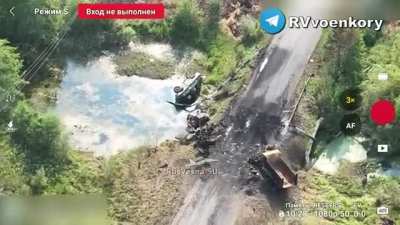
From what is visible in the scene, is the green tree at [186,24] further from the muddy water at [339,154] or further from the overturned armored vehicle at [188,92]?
the muddy water at [339,154]

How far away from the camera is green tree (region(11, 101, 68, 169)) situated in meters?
11.1

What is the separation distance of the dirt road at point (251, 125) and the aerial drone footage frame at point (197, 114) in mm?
21

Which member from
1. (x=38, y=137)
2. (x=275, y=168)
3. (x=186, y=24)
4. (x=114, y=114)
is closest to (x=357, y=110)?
(x=275, y=168)

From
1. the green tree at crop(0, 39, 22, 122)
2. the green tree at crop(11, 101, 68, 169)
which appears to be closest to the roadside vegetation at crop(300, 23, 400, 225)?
the green tree at crop(11, 101, 68, 169)

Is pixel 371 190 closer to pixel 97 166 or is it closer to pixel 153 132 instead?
pixel 153 132

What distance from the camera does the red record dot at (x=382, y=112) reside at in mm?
10625

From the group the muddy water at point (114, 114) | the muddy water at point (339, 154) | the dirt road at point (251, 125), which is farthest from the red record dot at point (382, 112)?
the muddy water at point (114, 114)

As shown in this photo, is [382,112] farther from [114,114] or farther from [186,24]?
[114,114]

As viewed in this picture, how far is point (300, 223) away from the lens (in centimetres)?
1046

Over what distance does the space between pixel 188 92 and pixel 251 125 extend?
3.64 ft

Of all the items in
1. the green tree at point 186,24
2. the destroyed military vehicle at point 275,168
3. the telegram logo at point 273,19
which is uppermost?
the telegram logo at point 273,19

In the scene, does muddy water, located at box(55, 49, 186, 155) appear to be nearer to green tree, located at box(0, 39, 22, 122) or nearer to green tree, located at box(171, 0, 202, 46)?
green tree, located at box(0, 39, 22, 122)

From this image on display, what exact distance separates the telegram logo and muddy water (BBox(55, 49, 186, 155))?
1.70 meters

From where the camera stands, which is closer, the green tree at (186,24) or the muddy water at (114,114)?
the muddy water at (114,114)
